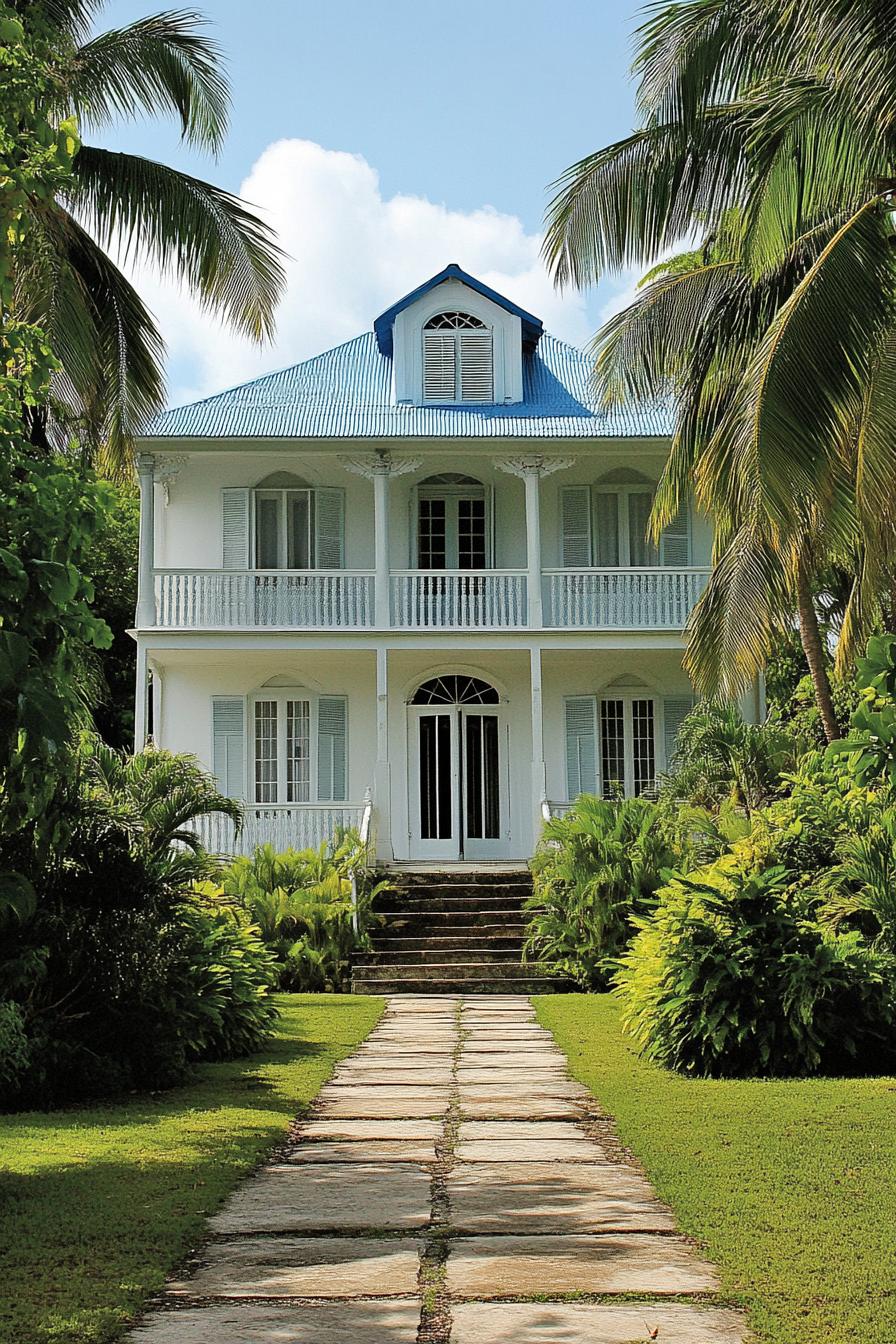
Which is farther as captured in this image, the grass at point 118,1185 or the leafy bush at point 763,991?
the leafy bush at point 763,991

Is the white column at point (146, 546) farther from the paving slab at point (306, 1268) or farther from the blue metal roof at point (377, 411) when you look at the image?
the paving slab at point (306, 1268)

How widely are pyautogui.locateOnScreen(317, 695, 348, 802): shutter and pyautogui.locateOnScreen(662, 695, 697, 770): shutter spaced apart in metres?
4.39

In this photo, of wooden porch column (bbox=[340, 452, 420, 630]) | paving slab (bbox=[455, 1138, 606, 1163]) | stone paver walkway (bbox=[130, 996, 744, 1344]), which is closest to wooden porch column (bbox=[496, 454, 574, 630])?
wooden porch column (bbox=[340, 452, 420, 630])

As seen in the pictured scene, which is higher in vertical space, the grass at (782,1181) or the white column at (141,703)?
the white column at (141,703)

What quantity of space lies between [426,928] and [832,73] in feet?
31.5

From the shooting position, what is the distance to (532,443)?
19078mm

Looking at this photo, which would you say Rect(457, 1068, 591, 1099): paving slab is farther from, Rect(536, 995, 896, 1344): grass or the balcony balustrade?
the balcony balustrade

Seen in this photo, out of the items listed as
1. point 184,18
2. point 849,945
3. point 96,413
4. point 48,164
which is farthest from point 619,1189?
point 184,18

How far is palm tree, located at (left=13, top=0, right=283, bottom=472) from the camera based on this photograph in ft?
41.7

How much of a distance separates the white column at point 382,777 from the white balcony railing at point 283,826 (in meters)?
0.24

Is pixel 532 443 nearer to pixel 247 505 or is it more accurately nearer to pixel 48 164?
pixel 247 505

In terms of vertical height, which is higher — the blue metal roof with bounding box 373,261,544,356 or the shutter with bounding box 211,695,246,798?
the blue metal roof with bounding box 373,261,544,356

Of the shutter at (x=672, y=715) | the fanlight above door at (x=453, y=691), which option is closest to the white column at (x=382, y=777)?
the fanlight above door at (x=453, y=691)

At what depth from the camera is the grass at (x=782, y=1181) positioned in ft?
12.6
